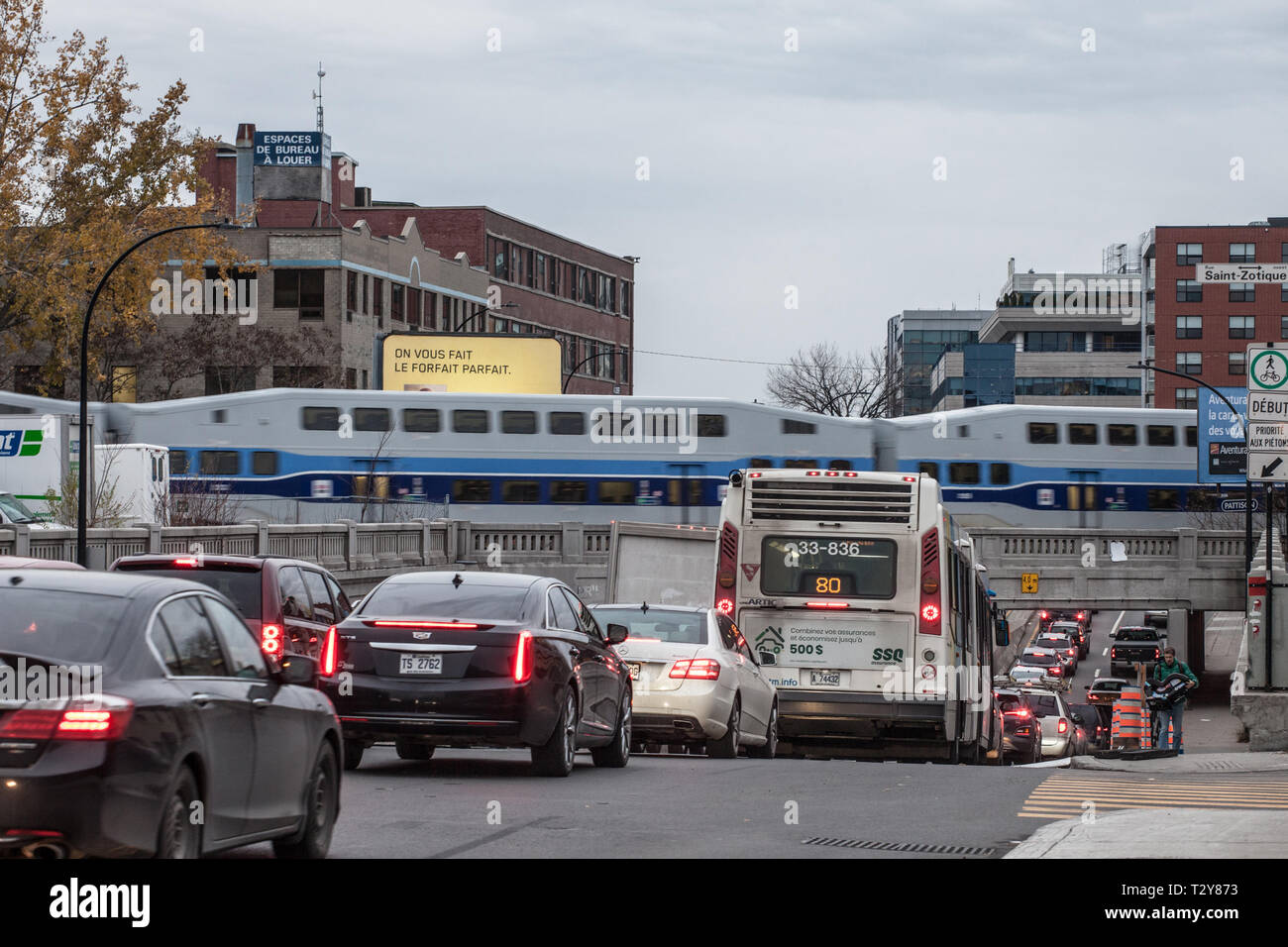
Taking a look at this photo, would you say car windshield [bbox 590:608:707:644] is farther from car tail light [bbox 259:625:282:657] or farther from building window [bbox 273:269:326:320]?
building window [bbox 273:269:326:320]

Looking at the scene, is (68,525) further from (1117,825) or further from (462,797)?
(1117,825)

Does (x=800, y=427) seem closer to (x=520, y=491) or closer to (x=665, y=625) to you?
(x=520, y=491)

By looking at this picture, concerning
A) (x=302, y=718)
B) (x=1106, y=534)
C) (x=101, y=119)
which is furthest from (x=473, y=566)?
(x=302, y=718)

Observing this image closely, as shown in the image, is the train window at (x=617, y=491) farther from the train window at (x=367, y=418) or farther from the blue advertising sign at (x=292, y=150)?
the blue advertising sign at (x=292, y=150)

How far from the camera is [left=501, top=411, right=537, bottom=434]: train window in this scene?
162 ft

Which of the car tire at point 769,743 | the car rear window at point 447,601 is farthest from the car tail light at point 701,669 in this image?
the car rear window at point 447,601

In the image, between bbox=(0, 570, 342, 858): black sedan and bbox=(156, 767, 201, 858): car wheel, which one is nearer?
bbox=(0, 570, 342, 858): black sedan

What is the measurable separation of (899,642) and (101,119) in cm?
3223

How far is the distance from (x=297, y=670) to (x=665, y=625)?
401 inches

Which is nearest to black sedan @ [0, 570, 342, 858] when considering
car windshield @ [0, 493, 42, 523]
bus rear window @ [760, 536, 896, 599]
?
bus rear window @ [760, 536, 896, 599]

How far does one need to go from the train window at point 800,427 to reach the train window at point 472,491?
8.03 m

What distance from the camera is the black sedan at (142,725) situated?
6918 mm

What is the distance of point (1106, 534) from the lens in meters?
52.6

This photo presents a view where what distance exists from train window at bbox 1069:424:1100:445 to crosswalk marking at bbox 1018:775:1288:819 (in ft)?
111
